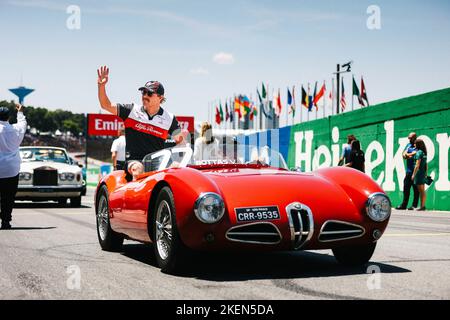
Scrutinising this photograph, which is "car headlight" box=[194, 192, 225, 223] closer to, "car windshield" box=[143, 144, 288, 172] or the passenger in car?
"car windshield" box=[143, 144, 288, 172]

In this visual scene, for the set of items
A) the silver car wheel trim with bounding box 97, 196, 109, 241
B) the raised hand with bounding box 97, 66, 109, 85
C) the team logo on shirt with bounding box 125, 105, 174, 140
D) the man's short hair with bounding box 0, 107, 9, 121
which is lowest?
the silver car wheel trim with bounding box 97, 196, 109, 241

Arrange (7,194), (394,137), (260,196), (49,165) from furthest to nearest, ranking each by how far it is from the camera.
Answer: (394,137) → (49,165) → (7,194) → (260,196)

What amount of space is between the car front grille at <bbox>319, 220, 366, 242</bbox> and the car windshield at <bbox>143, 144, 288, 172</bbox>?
137cm

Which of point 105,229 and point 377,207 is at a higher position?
point 377,207

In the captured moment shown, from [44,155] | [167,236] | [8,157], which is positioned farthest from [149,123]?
[44,155]

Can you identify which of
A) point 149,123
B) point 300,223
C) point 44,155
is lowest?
point 300,223

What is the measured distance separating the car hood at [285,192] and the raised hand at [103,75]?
2.14 meters

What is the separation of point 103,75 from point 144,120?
65cm

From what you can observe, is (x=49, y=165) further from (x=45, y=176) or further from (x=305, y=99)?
(x=305, y=99)

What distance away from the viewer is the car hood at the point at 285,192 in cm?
537

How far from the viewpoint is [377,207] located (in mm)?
5594

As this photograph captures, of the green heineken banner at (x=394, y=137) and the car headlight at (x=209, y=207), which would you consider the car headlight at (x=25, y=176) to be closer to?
the green heineken banner at (x=394, y=137)

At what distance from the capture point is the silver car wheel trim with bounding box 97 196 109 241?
7.70 meters

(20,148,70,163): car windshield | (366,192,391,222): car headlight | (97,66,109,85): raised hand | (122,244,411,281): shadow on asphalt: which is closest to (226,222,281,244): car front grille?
(122,244,411,281): shadow on asphalt
